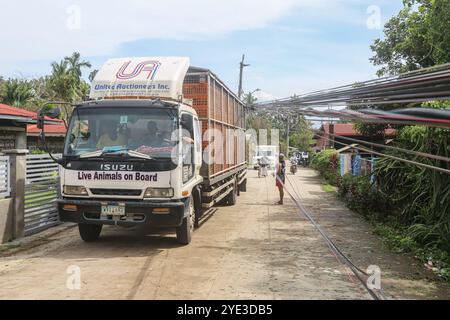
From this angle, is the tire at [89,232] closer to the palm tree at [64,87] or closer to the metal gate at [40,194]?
the metal gate at [40,194]

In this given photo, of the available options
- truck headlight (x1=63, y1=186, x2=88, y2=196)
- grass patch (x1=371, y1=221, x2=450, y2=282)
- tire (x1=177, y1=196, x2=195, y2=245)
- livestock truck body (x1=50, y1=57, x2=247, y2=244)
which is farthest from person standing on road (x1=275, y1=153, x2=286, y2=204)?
truck headlight (x1=63, y1=186, x2=88, y2=196)

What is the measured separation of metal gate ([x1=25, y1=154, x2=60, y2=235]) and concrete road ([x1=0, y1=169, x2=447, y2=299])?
0.55m

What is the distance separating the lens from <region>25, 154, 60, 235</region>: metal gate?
336 inches

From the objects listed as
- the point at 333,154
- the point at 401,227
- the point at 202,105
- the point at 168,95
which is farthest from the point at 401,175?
the point at 333,154

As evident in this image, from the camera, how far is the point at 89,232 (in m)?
7.77

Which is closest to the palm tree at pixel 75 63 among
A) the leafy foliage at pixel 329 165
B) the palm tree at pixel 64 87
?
the palm tree at pixel 64 87

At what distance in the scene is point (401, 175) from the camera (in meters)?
10.0

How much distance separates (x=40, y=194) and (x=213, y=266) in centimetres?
465

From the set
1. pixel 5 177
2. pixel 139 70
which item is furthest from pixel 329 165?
pixel 5 177

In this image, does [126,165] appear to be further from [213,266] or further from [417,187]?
[417,187]

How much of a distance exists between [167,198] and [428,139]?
208 inches

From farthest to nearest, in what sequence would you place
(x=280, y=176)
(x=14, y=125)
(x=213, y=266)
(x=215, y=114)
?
(x=280, y=176) → (x=14, y=125) → (x=215, y=114) → (x=213, y=266)
